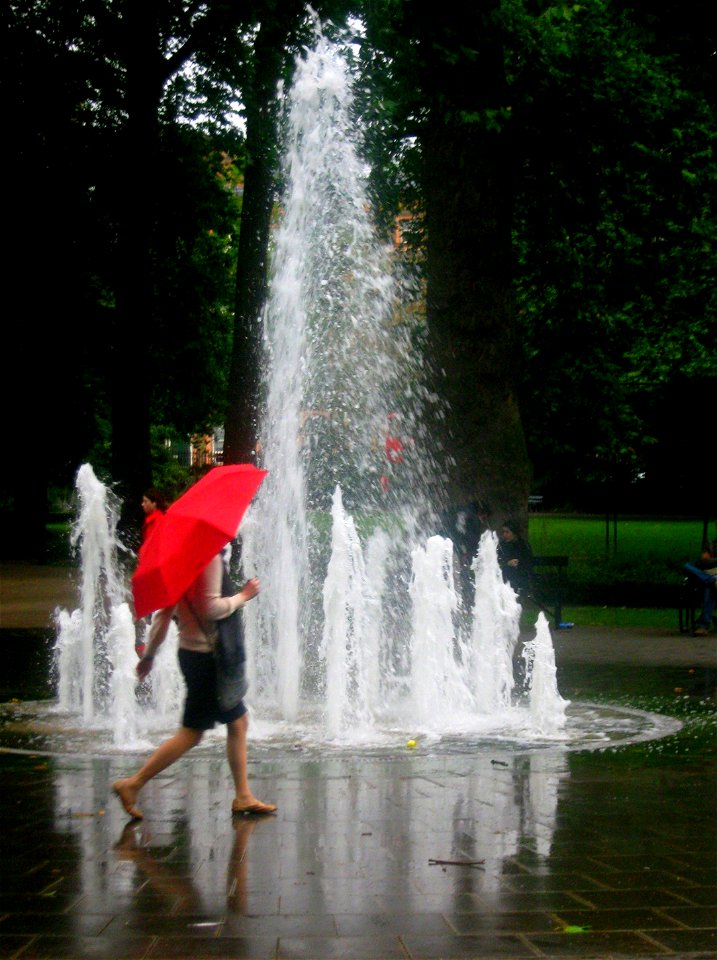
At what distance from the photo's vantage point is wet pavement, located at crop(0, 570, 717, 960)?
5062mm

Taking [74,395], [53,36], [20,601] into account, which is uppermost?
[53,36]

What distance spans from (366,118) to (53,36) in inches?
191

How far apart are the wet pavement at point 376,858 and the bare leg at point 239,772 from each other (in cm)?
9

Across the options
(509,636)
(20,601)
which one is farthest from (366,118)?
(20,601)

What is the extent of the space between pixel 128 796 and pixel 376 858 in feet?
4.63

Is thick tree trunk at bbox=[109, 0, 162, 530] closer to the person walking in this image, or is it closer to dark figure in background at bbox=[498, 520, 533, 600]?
dark figure in background at bbox=[498, 520, 533, 600]

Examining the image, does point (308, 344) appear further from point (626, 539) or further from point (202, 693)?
point (626, 539)

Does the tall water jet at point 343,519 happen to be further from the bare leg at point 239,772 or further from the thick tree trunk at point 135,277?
the thick tree trunk at point 135,277

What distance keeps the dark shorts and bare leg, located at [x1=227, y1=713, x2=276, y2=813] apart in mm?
113

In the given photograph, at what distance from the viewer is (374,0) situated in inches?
624

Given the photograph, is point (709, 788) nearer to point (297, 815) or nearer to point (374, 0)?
point (297, 815)

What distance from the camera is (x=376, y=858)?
6281mm

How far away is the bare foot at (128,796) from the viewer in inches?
275

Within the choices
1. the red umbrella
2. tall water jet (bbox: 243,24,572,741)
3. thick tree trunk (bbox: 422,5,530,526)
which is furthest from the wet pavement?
thick tree trunk (bbox: 422,5,530,526)
